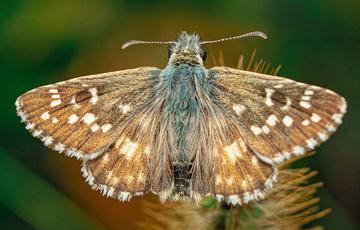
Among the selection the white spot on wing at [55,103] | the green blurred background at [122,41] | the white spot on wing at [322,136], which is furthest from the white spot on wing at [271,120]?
the green blurred background at [122,41]

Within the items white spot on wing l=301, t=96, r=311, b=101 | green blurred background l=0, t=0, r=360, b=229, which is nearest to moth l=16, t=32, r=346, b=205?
white spot on wing l=301, t=96, r=311, b=101

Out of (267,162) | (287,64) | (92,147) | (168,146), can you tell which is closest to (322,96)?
(267,162)

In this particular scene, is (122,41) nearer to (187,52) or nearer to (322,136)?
(187,52)

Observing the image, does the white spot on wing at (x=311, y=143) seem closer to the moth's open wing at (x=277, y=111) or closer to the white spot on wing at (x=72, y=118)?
the moth's open wing at (x=277, y=111)

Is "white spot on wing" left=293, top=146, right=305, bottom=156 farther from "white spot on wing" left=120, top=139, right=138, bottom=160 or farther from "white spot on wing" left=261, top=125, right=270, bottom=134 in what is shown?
"white spot on wing" left=120, top=139, right=138, bottom=160

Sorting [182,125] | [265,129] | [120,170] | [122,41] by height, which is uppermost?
[265,129]

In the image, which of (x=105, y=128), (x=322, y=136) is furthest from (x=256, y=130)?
(x=105, y=128)

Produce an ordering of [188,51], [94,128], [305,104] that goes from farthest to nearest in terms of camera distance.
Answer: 1. [188,51]
2. [94,128]
3. [305,104]

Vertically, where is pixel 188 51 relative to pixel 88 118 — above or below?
above
